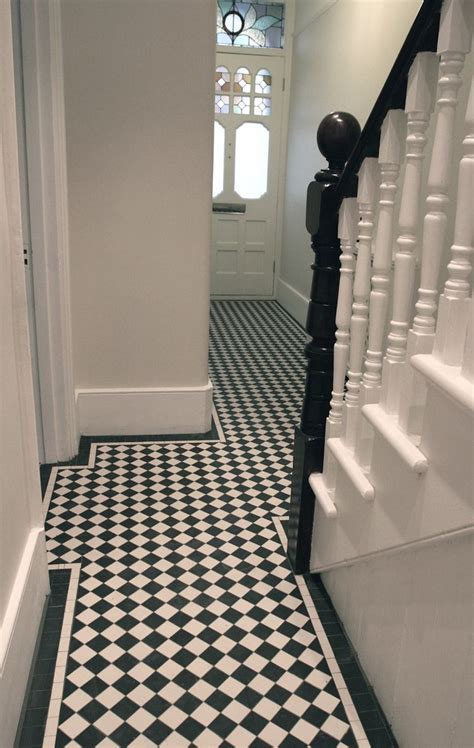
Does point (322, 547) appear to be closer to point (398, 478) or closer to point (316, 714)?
point (316, 714)

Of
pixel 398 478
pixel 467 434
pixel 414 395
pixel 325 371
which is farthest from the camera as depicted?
pixel 325 371

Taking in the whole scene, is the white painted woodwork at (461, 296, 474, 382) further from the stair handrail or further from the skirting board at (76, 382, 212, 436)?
the skirting board at (76, 382, 212, 436)

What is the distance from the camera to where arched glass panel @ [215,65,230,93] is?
6.95 meters

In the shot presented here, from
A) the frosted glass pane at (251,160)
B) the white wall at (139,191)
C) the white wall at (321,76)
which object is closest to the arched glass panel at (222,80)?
the frosted glass pane at (251,160)

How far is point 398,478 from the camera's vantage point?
1736mm

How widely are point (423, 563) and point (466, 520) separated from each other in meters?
0.34

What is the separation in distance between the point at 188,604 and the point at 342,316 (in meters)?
1.16

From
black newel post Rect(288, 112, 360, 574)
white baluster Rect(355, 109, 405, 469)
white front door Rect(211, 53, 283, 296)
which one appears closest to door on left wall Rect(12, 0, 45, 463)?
black newel post Rect(288, 112, 360, 574)

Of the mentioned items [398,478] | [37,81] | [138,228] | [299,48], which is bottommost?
[398,478]

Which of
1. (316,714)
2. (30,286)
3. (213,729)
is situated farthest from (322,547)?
(30,286)

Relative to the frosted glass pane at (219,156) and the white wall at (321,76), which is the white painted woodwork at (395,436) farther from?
the frosted glass pane at (219,156)

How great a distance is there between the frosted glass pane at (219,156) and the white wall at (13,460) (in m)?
5.44

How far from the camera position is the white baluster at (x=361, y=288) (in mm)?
1920

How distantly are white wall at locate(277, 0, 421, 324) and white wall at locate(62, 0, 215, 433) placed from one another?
1.41m
